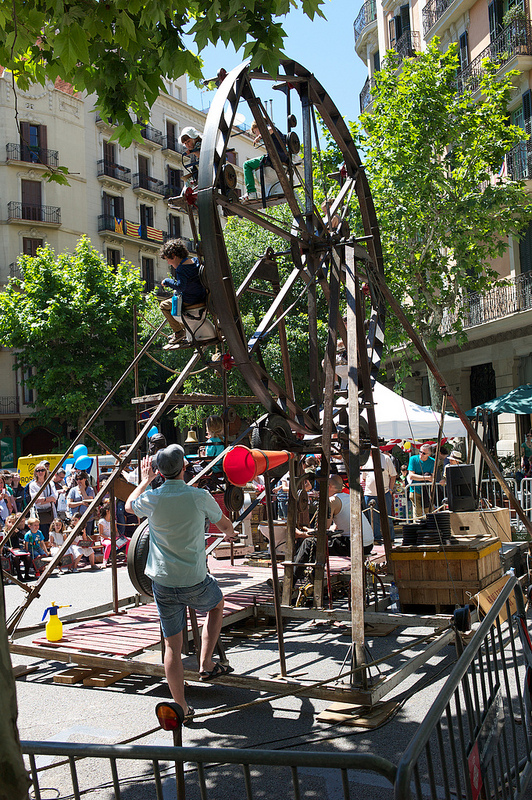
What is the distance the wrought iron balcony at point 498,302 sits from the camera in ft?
75.5

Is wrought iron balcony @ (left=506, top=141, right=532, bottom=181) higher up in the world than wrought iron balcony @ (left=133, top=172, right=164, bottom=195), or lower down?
lower down

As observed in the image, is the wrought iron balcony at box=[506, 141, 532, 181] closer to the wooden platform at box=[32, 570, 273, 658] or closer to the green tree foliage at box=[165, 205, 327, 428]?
the green tree foliage at box=[165, 205, 327, 428]

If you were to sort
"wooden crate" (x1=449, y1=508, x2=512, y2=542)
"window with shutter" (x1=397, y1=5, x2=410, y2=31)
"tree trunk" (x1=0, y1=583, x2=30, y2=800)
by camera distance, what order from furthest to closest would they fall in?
"window with shutter" (x1=397, y1=5, x2=410, y2=31), "wooden crate" (x1=449, y1=508, x2=512, y2=542), "tree trunk" (x1=0, y1=583, x2=30, y2=800)

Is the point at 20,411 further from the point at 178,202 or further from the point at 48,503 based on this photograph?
the point at 178,202

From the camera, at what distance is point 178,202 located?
6.75 m

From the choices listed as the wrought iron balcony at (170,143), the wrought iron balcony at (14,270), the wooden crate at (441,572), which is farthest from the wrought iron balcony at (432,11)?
the wooden crate at (441,572)

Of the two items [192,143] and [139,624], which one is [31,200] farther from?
[139,624]

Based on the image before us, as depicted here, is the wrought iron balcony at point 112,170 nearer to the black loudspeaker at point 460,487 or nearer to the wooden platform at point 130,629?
the black loudspeaker at point 460,487

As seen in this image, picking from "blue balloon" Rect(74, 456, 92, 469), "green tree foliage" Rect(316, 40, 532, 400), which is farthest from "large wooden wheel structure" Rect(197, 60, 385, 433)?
"green tree foliage" Rect(316, 40, 532, 400)

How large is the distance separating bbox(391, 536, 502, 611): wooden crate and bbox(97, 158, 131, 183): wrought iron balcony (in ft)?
126

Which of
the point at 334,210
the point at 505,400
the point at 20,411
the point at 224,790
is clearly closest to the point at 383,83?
the point at 505,400

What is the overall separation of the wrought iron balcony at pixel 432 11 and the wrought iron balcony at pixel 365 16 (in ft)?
22.6

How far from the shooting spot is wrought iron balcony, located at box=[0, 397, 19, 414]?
38688 mm

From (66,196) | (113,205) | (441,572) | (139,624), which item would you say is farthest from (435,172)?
(113,205)
